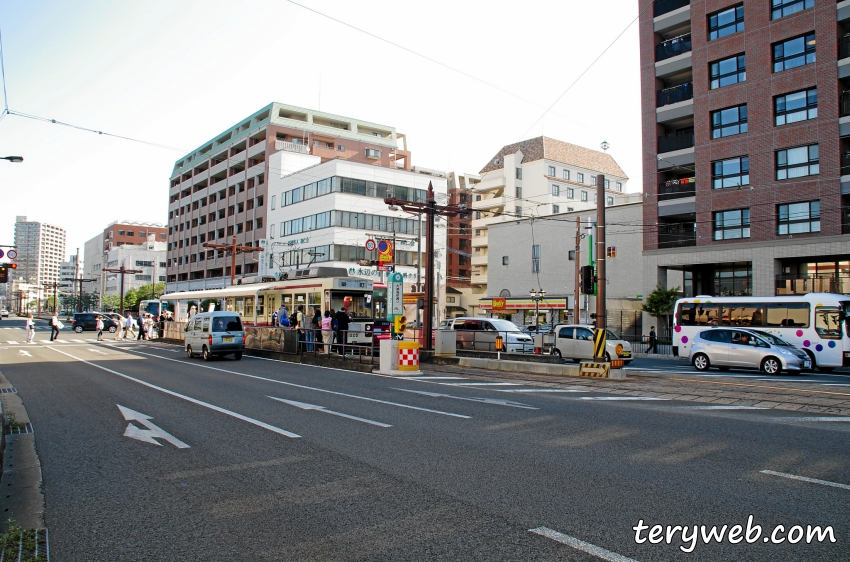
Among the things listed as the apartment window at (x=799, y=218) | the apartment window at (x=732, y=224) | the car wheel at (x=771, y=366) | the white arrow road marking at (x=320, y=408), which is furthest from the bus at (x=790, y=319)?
the white arrow road marking at (x=320, y=408)

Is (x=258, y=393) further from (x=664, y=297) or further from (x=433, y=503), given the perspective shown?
(x=664, y=297)

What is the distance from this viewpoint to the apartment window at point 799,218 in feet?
104

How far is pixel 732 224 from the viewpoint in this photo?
1377 inches

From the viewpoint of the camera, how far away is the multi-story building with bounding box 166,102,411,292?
71000 millimetres

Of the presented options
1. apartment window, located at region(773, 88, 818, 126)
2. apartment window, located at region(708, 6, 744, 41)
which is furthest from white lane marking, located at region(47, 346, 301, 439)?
apartment window, located at region(708, 6, 744, 41)

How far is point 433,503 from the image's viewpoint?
210 inches

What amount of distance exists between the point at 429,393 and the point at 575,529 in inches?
370

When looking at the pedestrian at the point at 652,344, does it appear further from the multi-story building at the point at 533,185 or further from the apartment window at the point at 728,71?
the multi-story building at the point at 533,185

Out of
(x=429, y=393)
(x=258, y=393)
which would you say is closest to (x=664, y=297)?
(x=429, y=393)

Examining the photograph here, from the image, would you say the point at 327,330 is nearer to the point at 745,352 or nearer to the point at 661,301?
the point at 745,352

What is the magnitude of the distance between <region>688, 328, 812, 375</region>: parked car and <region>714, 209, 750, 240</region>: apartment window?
13.3 meters

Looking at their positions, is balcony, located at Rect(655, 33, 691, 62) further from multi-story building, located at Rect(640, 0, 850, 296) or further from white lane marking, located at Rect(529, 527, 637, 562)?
white lane marking, located at Rect(529, 527, 637, 562)

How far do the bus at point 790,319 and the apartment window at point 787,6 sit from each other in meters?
17.8

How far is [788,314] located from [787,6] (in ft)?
62.7
